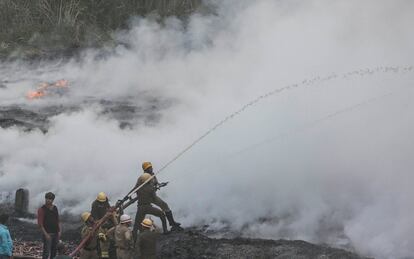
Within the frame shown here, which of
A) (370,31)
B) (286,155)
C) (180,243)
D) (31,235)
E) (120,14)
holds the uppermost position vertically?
(120,14)

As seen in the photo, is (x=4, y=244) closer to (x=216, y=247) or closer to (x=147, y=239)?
(x=147, y=239)

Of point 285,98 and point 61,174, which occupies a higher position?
point 285,98

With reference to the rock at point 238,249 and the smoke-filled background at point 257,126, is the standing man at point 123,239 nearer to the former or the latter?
the rock at point 238,249

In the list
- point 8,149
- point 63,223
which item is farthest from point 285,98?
point 8,149

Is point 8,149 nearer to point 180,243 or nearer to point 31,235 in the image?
point 31,235

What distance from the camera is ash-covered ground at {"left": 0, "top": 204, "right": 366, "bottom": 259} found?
10.9 metres

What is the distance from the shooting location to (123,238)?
385 inches

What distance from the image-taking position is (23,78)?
24.2m

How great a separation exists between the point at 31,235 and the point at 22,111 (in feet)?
29.2

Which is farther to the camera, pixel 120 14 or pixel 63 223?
pixel 120 14

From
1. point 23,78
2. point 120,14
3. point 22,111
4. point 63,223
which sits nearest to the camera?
point 63,223

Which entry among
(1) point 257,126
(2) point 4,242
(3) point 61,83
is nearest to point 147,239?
(2) point 4,242

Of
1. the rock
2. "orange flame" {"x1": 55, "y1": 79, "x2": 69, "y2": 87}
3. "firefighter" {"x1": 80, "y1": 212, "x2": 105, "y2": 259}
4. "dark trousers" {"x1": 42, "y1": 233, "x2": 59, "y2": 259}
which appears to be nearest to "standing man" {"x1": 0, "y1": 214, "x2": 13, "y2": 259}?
"firefighter" {"x1": 80, "y1": 212, "x2": 105, "y2": 259}

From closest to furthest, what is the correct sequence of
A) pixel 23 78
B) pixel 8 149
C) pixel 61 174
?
pixel 61 174 < pixel 8 149 < pixel 23 78
